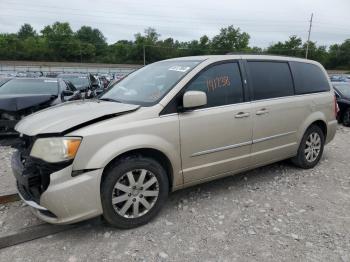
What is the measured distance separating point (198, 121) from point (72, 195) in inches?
59.5

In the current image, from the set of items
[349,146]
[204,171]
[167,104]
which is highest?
[167,104]

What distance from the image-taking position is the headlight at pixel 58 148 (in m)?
2.96

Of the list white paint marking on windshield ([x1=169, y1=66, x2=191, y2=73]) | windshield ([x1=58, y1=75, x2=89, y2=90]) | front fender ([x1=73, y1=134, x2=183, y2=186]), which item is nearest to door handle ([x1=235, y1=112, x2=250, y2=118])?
white paint marking on windshield ([x1=169, y1=66, x2=191, y2=73])

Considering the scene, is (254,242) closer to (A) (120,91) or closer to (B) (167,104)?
(B) (167,104)

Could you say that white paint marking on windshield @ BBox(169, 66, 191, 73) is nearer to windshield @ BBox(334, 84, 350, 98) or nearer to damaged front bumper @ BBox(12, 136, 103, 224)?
damaged front bumper @ BBox(12, 136, 103, 224)

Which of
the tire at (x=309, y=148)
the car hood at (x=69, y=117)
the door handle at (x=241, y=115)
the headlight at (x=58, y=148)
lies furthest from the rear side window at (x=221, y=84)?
the tire at (x=309, y=148)

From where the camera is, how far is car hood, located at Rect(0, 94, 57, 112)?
6348mm

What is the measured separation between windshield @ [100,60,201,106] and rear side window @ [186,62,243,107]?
18cm

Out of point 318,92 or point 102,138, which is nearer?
point 102,138

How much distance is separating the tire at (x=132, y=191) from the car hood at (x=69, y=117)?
48 centimetres

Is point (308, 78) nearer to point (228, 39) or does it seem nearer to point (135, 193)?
point (135, 193)

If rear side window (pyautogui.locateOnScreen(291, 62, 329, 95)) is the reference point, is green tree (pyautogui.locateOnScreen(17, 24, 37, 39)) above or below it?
above

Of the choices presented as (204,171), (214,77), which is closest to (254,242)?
(204,171)

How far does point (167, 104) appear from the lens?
A: 3520 mm
